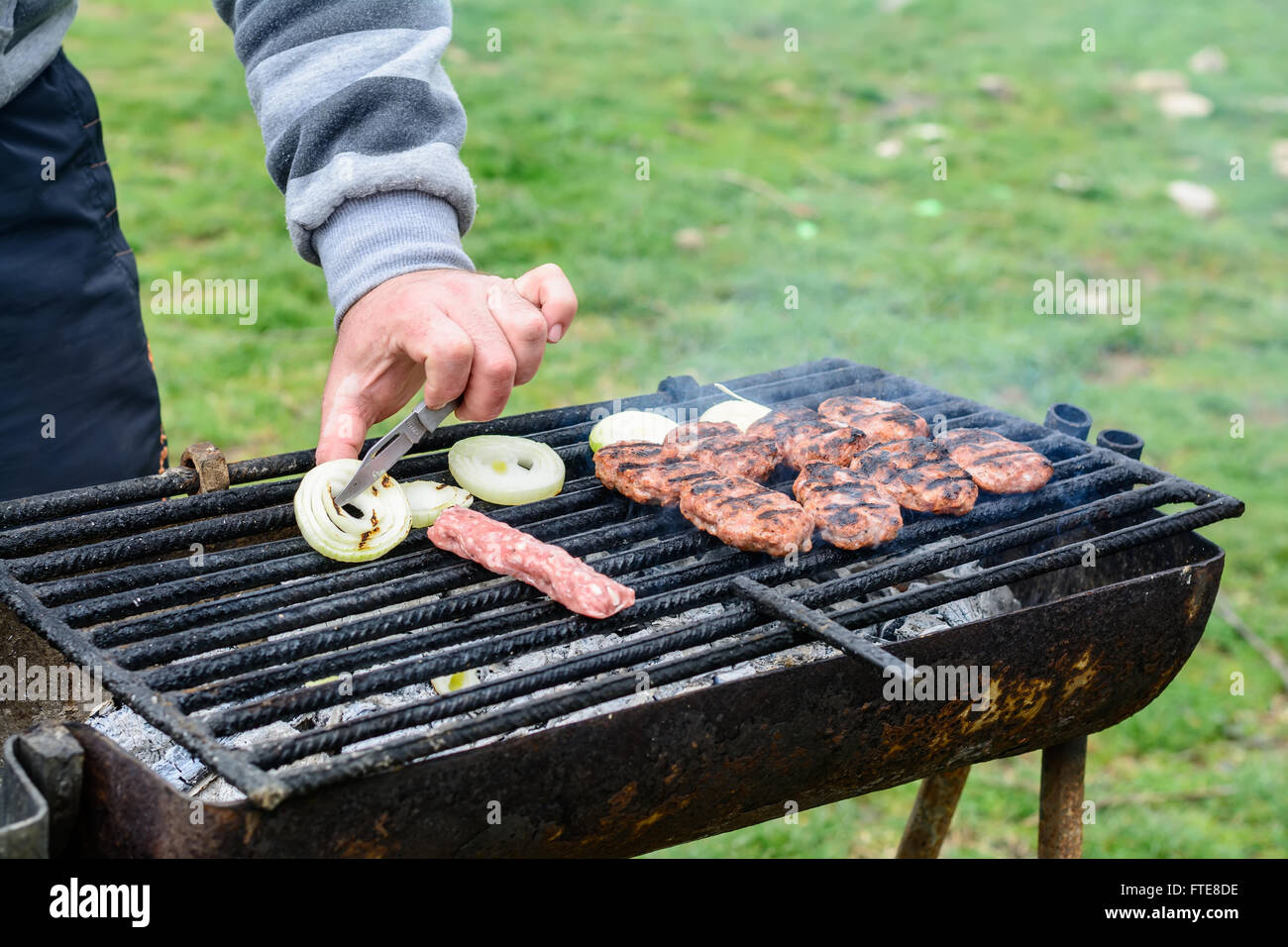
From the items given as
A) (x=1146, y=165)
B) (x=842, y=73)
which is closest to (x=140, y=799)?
(x=1146, y=165)

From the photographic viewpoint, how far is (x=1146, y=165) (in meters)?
10.6

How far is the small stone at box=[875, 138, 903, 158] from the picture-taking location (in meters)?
10.6

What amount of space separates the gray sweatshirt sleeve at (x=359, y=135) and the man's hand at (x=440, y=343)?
0.12m

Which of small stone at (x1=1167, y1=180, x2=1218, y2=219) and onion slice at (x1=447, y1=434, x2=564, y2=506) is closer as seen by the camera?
onion slice at (x1=447, y1=434, x2=564, y2=506)

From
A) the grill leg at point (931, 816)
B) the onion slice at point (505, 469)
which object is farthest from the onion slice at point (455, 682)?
the grill leg at point (931, 816)

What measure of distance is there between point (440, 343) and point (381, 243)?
459mm

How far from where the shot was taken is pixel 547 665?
2.33 metres

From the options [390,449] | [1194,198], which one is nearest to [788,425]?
[390,449]

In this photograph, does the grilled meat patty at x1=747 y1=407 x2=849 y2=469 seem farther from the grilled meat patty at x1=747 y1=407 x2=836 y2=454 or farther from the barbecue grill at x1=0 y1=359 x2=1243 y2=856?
the barbecue grill at x1=0 y1=359 x2=1243 y2=856

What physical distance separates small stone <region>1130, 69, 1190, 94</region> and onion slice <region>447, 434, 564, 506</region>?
1112 centimetres

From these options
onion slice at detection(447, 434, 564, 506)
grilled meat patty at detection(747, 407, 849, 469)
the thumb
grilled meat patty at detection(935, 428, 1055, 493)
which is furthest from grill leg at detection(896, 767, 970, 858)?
the thumb

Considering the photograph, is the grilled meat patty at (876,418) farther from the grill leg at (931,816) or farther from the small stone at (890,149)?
the small stone at (890,149)

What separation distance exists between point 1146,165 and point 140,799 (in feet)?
35.6

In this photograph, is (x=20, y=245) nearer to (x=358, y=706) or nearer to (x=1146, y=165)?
(x=358, y=706)
